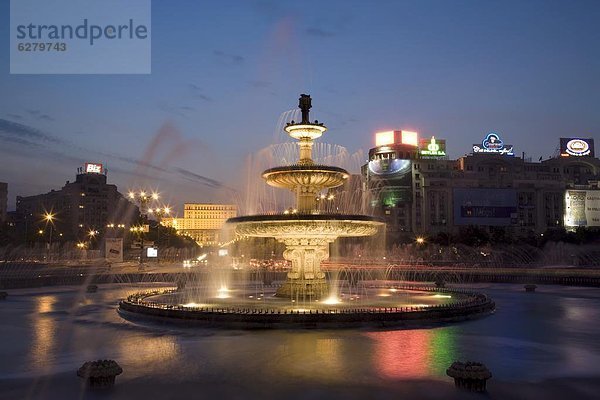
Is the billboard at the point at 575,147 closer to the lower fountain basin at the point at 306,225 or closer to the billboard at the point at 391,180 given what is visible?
the billboard at the point at 391,180

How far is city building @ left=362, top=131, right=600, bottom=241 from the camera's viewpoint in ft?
411

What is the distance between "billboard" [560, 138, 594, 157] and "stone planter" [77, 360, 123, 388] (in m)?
148

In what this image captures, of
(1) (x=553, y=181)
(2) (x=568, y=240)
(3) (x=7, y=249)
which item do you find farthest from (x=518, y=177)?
(3) (x=7, y=249)

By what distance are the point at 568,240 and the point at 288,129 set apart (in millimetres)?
85757

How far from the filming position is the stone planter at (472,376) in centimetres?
1047

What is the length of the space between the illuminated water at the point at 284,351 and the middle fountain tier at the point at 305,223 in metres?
7.07

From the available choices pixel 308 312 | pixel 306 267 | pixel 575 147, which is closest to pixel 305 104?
pixel 306 267

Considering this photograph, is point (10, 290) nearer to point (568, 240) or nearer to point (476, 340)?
point (476, 340)

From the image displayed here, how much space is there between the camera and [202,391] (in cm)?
1052

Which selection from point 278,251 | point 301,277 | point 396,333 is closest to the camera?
point 396,333

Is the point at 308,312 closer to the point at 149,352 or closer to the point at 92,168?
the point at 149,352

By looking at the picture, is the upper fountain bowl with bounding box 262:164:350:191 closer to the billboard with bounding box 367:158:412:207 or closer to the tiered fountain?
the tiered fountain

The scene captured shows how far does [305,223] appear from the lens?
77.8ft

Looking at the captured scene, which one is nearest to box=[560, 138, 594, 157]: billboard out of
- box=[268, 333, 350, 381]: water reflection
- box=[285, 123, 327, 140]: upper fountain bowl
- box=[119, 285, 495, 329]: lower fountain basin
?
box=[285, 123, 327, 140]: upper fountain bowl
